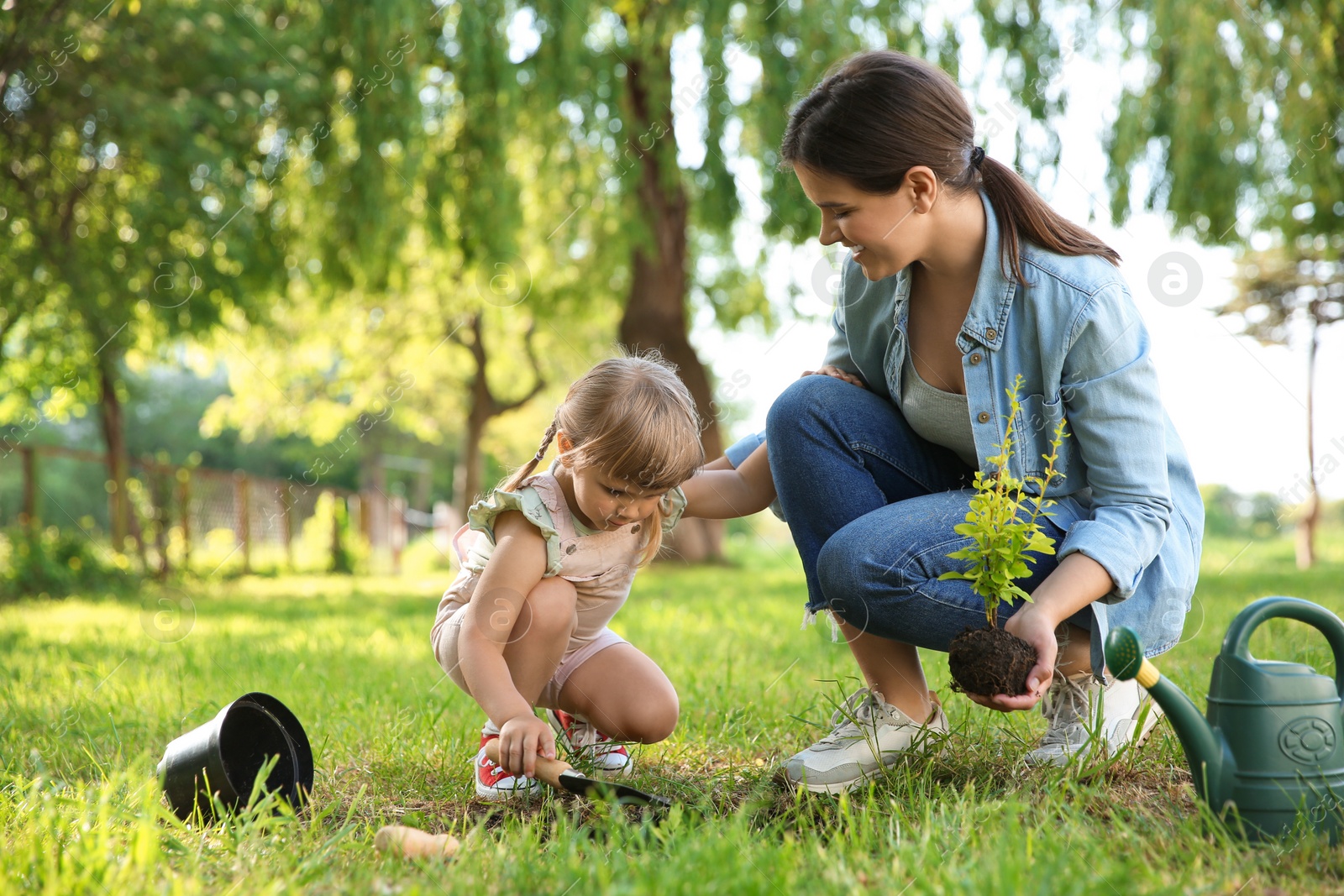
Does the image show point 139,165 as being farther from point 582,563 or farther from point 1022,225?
point 1022,225

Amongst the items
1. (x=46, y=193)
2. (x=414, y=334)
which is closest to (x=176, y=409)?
(x=414, y=334)

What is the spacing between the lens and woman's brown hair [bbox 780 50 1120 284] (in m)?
1.85

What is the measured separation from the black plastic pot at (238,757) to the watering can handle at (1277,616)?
1.54 metres

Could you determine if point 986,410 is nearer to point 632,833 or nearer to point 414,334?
point 632,833

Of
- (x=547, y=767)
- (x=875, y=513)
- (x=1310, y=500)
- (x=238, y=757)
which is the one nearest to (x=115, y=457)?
(x=238, y=757)

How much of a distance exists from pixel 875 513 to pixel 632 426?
0.49 m

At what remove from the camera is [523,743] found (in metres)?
1.76

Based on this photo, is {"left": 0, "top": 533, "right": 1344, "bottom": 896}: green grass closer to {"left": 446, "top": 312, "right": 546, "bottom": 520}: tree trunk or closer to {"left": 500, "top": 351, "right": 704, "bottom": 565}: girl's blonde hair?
{"left": 500, "top": 351, "right": 704, "bottom": 565}: girl's blonde hair

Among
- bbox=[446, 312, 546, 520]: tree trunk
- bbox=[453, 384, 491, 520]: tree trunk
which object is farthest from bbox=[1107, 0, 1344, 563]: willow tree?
bbox=[453, 384, 491, 520]: tree trunk

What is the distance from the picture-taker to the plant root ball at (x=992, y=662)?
1570 millimetres

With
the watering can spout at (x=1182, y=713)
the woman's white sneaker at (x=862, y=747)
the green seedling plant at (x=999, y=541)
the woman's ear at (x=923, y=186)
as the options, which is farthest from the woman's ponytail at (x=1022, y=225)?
the woman's white sneaker at (x=862, y=747)

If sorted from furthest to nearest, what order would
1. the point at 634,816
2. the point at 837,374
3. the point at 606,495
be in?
the point at 837,374
the point at 606,495
the point at 634,816

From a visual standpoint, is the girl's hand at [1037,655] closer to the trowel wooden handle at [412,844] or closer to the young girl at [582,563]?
the young girl at [582,563]

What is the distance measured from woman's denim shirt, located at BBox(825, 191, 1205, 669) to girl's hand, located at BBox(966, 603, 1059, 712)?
15cm
